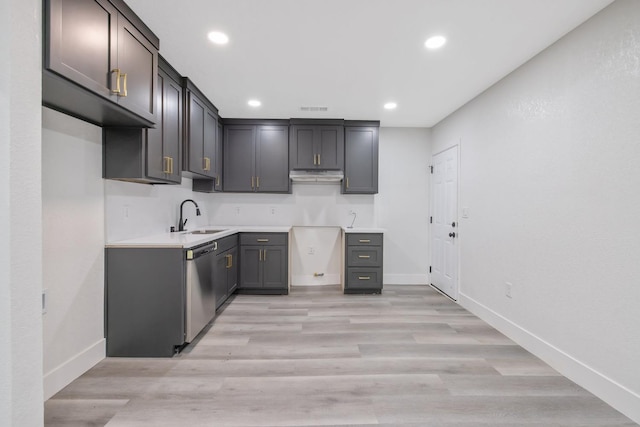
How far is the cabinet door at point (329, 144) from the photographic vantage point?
436 cm

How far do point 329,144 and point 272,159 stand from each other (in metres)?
0.90

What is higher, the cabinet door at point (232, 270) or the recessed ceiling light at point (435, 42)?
the recessed ceiling light at point (435, 42)

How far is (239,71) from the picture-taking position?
112 inches

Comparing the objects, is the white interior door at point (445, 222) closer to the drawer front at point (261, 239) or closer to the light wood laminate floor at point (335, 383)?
the light wood laminate floor at point (335, 383)

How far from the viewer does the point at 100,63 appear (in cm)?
173

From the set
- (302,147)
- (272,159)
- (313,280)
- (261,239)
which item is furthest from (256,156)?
(313,280)

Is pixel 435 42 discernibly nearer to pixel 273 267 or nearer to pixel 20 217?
pixel 20 217

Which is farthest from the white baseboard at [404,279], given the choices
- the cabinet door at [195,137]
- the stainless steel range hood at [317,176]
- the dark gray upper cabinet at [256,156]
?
the cabinet door at [195,137]

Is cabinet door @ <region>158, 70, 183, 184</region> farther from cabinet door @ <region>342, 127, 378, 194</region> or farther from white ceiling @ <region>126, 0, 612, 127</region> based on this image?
cabinet door @ <region>342, 127, 378, 194</region>

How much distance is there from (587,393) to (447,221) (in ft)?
7.95

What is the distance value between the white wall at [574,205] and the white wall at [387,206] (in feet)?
5.19

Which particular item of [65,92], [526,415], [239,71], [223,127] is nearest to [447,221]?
[526,415]

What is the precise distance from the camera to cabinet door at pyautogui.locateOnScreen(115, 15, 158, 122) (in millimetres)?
1916

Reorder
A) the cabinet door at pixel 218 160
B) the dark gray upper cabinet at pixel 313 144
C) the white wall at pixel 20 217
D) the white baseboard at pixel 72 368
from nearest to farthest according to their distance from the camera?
the white wall at pixel 20 217 → the white baseboard at pixel 72 368 → the cabinet door at pixel 218 160 → the dark gray upper cabinet at pixel 313 144
